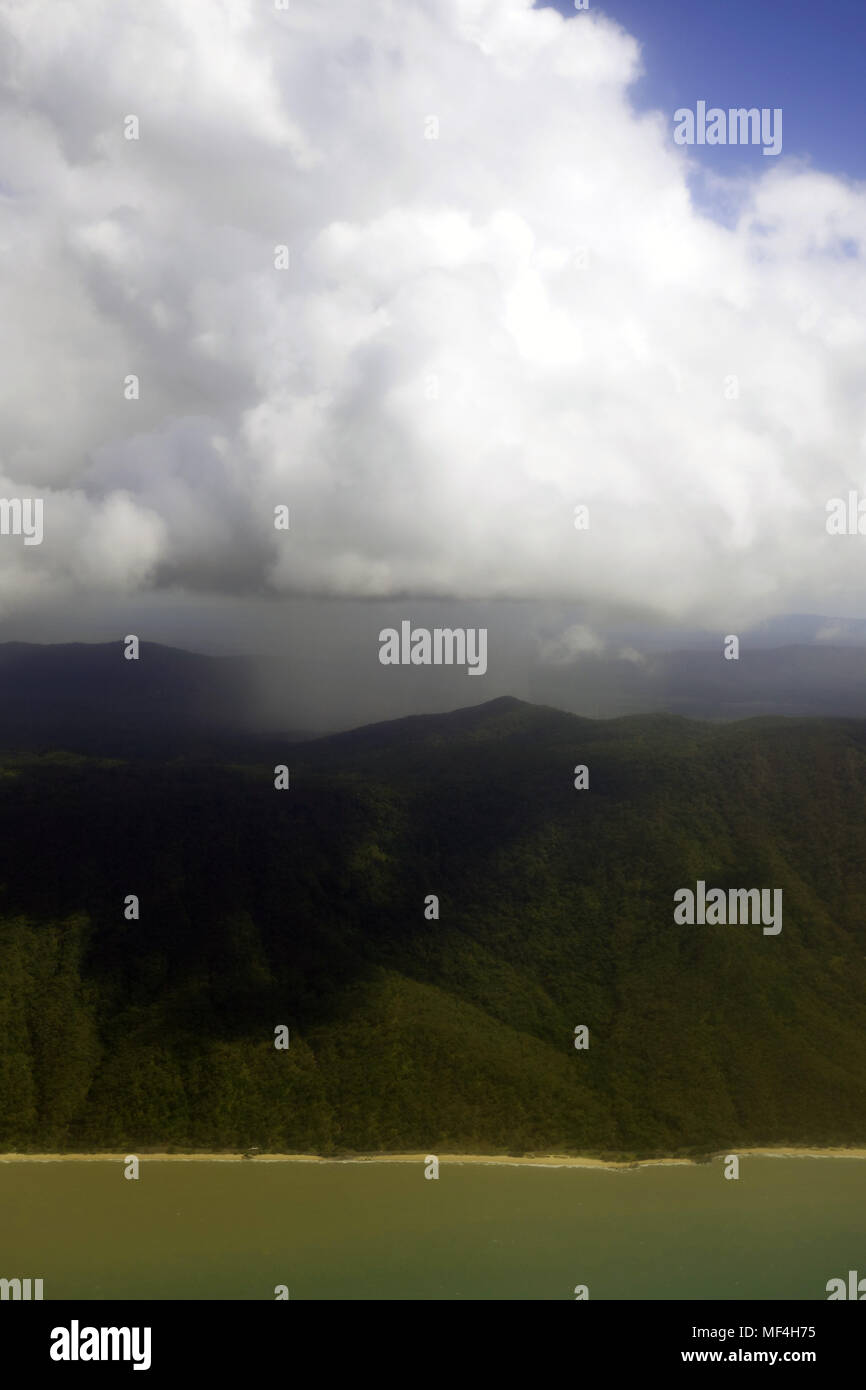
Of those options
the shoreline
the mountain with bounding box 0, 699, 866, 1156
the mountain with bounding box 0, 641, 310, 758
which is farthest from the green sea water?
the mountain with bounding box 0, 641, 310, 758

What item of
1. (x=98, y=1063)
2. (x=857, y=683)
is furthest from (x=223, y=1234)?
(x=857, y=683)

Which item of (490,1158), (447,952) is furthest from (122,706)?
(490,1158)

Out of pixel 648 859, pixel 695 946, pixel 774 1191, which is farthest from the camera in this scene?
pixel 648 859

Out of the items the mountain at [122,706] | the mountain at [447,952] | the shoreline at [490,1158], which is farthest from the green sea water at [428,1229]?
the mountain at [122,706]

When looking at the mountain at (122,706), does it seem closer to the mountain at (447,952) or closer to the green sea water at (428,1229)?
the mountain at (447,952)

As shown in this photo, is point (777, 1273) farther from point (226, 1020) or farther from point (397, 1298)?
point (226, 1020)

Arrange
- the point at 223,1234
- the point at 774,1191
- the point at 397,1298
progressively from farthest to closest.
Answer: the point at 774,1191
the point at 223,1234
the point at 397,1298

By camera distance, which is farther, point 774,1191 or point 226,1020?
point 226,1020
